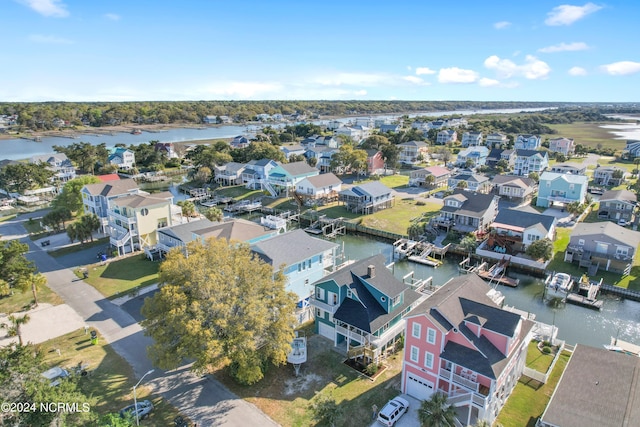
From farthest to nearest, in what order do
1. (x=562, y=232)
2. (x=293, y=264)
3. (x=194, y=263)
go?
(x=562, y=232), (x=293, y=264), (x=194, y=263)

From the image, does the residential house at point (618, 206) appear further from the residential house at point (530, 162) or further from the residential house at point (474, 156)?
the residential house at point (474, 156)

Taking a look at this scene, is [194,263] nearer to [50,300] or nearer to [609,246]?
[50,300]

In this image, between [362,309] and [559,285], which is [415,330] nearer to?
[362,309]

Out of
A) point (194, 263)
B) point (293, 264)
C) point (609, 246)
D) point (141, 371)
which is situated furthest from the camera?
point (609, 246)

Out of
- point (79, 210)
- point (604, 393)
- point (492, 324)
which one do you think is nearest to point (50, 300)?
point (79, 210)

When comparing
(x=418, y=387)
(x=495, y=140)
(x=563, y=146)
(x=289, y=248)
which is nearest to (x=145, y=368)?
(x=289, y=248)

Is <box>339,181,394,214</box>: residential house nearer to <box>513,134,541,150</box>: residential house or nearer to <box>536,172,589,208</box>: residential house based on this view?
<box>536,172,589,208</box>: residential house
